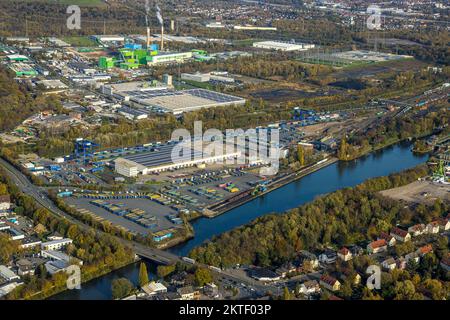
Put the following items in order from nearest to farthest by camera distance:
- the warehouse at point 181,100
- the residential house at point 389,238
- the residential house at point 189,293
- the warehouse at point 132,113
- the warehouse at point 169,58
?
1. the residential house at point 189,293
2. the residential house at point 389,238
3. the warehouse at point 132,113
4. the warehouse at point 181,100
5. the warehouse at point 169,58

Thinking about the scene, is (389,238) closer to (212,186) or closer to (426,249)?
(426,249)

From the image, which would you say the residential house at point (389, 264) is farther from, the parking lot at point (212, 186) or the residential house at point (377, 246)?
the parking lot at point (212, 186)

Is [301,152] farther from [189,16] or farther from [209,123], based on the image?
[189,16]

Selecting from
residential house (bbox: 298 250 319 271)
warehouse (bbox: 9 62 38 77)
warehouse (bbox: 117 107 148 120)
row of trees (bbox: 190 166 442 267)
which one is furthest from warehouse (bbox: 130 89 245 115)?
residential house (bbox: 298 250 319 271)

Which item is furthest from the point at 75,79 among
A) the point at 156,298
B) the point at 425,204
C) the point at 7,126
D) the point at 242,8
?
the point at 242,8

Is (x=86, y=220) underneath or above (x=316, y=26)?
underneath

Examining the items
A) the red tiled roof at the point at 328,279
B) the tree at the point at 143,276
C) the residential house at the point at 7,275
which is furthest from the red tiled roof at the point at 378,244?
the residential house at the point at 7,275
